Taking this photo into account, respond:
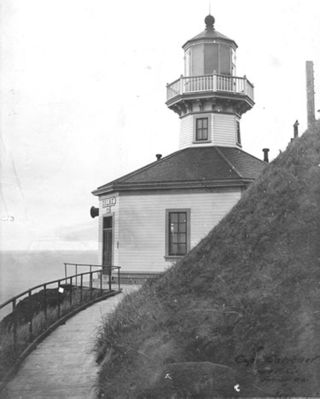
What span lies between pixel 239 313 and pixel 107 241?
14.3 meters

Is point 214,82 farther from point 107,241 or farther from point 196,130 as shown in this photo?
point 107,241

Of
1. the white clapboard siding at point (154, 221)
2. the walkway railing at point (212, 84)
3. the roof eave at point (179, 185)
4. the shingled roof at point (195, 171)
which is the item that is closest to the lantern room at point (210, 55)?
the walkway railing at point (212, 84)

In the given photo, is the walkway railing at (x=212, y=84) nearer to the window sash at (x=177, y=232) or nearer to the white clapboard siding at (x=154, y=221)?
the white clapboard siding at (x=154, y=221)

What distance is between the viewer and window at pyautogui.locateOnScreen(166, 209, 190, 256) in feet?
63.2

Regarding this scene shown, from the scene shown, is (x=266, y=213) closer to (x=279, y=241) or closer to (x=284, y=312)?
(x=279, y=241)

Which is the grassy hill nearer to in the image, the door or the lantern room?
the door


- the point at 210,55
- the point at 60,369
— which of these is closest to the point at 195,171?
the point at 210,55

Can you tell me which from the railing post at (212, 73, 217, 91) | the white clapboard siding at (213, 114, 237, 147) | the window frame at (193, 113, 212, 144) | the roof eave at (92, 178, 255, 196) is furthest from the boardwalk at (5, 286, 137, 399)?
the railing post at (212, 73, 217, 91)

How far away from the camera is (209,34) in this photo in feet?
78.5

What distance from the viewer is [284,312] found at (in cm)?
675

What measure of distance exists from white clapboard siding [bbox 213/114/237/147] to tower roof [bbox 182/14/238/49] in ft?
11.7

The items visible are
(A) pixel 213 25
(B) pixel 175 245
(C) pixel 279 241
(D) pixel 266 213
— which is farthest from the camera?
(A) pixel 213 25

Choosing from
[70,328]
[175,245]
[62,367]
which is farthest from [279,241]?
[175,245]

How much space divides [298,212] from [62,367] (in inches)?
167
